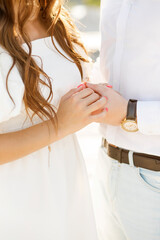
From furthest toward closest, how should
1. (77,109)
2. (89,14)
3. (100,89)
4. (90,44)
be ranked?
(89,14) → (90,44) → (100,89) → (77,109)

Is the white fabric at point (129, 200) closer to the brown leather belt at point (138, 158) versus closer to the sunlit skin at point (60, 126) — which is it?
the brown leather belt at point (138, 158)

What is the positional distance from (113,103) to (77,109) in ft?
0.59

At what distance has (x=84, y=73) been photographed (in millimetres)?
1771

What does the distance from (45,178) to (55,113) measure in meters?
0.31

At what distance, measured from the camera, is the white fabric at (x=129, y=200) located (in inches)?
68.1

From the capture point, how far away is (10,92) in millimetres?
1379

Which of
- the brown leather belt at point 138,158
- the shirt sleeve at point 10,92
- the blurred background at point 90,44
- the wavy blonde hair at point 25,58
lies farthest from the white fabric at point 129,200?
the shirt sleeve at point 10,92

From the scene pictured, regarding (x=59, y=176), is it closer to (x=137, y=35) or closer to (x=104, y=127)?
(x=104, y=127)

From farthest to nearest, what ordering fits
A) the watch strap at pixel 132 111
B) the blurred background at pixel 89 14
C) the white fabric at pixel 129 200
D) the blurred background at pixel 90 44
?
the blurred background at pixel 89 14, the blurred background at pixel 90 44, the white fabric at pixel 129 200, the watch strap at pixel 132 111

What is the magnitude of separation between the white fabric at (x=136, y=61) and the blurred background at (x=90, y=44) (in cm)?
18

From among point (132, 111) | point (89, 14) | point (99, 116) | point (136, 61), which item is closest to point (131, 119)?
point (132, 111)

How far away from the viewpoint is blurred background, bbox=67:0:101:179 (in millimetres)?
2180

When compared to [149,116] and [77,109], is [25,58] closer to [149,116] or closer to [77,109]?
[77,109]

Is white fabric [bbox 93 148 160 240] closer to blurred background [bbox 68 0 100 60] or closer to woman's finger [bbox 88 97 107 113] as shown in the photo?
woman's finger [bbox 88 97 107 113]
